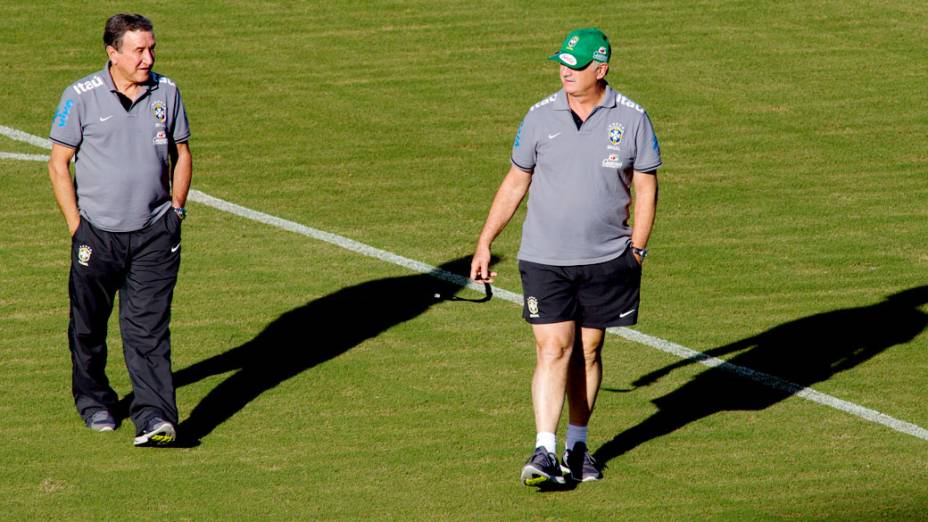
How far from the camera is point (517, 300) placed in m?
11.4

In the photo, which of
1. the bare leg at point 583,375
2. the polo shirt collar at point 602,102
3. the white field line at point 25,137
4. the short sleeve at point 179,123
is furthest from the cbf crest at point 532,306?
the white field line at point 25,137

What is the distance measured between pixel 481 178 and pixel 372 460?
19.0ft

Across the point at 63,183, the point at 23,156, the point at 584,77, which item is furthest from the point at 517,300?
the point at 23,156

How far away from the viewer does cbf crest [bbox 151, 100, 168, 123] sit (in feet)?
28.2

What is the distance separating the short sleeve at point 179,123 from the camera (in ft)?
28.6

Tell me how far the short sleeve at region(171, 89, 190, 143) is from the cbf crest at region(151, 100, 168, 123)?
77 millimetres

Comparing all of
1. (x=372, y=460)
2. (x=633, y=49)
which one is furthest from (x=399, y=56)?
(x=372, y=460)

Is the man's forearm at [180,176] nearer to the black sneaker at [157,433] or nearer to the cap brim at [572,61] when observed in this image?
the black sneaker at [157,433]

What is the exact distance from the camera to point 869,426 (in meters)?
9.24

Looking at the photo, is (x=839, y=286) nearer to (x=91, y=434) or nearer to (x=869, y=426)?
(x=869, y=426)

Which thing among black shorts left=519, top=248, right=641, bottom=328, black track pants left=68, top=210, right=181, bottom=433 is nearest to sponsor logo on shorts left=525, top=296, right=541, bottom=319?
black shorts left=519, top=248, right=641, bottom=328

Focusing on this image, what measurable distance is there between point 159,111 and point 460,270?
12.8 feet

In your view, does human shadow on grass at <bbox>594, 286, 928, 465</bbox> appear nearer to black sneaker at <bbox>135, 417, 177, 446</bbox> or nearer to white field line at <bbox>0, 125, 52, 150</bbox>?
black sneaker at <bbox>135, 417, 177, 446</bbox>

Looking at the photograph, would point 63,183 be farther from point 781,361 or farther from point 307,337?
point 781,361
